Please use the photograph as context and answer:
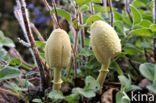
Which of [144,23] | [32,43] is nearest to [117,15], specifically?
[144,23]

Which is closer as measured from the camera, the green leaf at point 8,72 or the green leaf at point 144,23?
the green leaf at point 8,72

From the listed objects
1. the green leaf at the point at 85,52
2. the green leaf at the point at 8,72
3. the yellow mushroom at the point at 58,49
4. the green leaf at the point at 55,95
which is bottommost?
the green leaf at the point at 55,95

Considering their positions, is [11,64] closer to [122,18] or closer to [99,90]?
[99,90]

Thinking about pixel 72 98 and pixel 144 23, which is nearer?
pixel 72 98

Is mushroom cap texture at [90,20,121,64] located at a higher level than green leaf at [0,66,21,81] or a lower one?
higher

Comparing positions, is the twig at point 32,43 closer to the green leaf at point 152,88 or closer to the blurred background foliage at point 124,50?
the blurred background foliage at point 124,50

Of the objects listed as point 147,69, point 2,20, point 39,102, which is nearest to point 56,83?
point 39,102

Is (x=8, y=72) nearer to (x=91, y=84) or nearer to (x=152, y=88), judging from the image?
(x=91, y=84)

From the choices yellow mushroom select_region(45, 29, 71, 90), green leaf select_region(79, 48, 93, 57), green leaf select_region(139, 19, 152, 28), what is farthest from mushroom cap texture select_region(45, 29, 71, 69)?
green leaf select_region(139, 19, 152, 28)

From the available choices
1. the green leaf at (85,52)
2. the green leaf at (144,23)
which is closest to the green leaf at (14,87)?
the green leaf at (85,52)

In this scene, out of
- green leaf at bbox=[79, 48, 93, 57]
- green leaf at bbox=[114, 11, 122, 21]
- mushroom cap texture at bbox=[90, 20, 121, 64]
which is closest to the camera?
mushroom cap texture at bbox=[90, 20, 121, 64]

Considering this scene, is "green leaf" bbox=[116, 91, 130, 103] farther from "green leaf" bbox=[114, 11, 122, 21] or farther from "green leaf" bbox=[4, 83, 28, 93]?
"green leaf" bbox=[114, 11, 122, 21]

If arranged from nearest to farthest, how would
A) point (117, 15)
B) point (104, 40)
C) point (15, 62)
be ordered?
point (104, 40) → point (15, 62) → point (117, 15)
